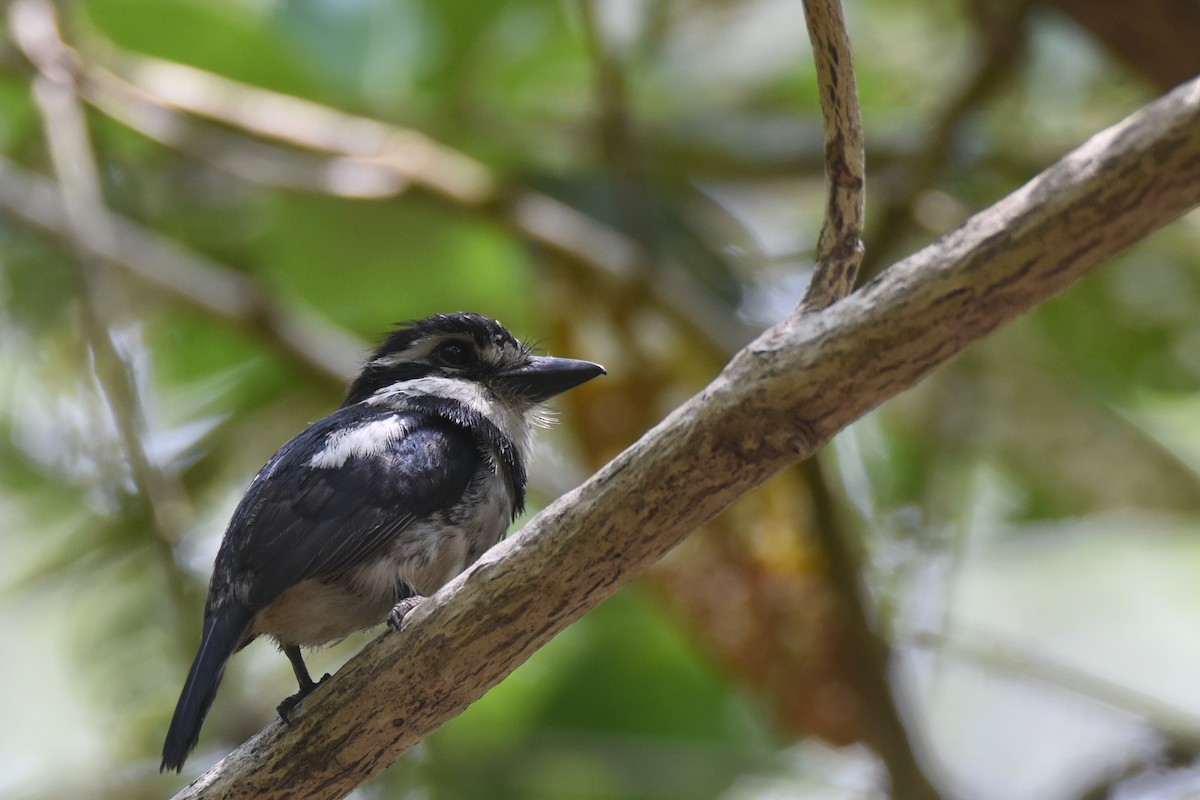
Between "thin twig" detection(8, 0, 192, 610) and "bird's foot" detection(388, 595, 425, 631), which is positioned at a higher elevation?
"thin twig" detection(8, 0, 192, 610)

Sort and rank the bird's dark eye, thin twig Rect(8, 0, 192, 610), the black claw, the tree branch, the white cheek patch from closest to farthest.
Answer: the tree branch
the black claw
the white cheek patch
the bird's dark eye
thin twig Rect(8, 0, 192, 610)

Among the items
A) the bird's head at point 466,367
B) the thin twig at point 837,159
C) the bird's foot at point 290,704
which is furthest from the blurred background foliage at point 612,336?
the thin twig at point 837,159

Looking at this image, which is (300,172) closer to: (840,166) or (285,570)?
(285,570)

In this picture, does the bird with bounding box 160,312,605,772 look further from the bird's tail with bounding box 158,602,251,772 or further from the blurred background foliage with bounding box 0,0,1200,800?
the blurred background foliage with bounding box 0,0,1200,800

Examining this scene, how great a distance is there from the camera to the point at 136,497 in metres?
3.83

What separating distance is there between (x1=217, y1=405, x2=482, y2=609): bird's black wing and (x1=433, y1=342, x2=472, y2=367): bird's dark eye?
44 centimetres

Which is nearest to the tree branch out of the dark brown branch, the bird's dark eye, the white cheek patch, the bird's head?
the white cheek patch

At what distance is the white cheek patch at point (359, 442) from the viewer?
275 centimetres

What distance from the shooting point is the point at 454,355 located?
334 cm

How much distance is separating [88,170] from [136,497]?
0.96m

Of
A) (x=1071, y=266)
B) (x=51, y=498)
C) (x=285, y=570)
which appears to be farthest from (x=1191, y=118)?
(x=51, y=498)

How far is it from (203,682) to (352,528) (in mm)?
378

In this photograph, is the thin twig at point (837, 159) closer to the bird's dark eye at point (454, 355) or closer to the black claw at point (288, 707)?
the black claw at point (288, 707)

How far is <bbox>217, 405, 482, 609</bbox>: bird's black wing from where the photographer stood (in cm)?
259
